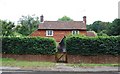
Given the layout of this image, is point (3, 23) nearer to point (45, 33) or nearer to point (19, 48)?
point (45, 33)

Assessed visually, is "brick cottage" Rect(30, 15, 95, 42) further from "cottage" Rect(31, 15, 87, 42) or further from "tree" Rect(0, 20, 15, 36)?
"tree" Rect(0, 20, 15, 36)

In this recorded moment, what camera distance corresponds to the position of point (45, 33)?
49.2 metres

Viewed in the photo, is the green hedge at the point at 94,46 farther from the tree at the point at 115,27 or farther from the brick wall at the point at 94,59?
the tree at the point at 115,27

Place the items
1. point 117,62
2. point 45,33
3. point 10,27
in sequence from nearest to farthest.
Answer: point 117,62, point 10,27, point 45,33

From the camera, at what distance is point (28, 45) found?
86.7 feet

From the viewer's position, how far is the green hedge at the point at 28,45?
85.9 feet

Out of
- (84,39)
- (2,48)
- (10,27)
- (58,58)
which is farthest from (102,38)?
(10,27)

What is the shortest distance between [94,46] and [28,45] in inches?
284

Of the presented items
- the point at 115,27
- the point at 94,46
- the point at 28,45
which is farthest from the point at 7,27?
the point at 115,27

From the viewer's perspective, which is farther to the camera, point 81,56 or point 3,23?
point 3,23

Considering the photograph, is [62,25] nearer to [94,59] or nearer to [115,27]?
[115,27]

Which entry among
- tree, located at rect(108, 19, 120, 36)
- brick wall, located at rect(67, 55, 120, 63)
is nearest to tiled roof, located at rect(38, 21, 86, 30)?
tree, located at rect(108, 19, 120, 36)

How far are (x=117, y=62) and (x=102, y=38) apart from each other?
2.98 meters

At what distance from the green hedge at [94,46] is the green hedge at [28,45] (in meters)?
2.09
